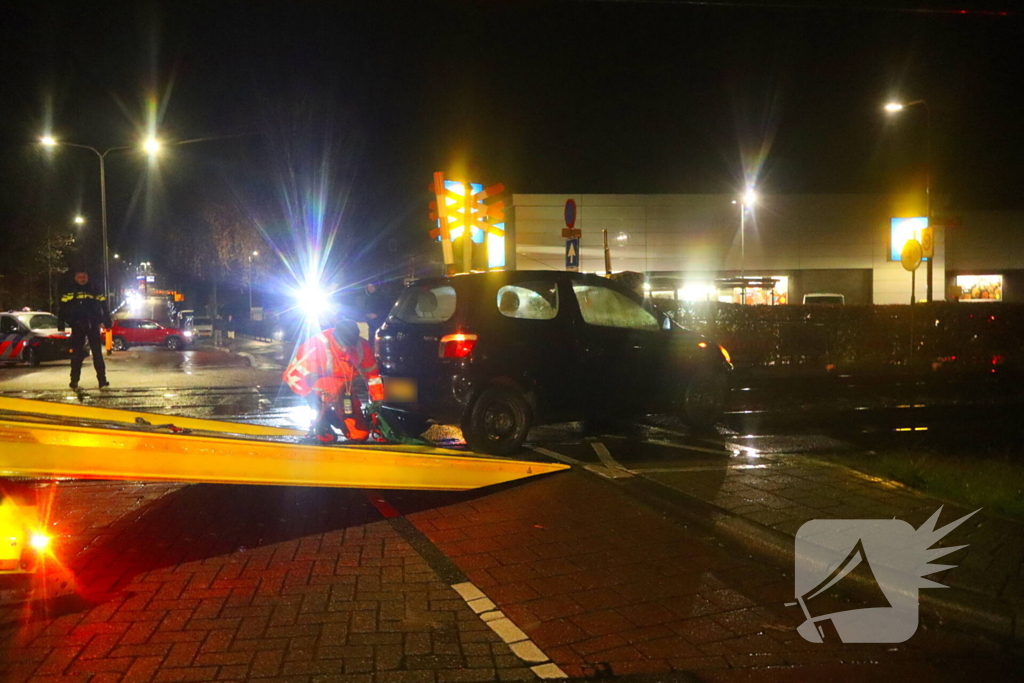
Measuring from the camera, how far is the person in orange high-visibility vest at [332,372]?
23.8 feet

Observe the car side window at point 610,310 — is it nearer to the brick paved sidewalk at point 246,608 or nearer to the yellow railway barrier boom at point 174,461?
the yellow railway barrier boom at point 174,461

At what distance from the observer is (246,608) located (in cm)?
418

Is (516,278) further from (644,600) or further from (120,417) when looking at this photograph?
(644,600)

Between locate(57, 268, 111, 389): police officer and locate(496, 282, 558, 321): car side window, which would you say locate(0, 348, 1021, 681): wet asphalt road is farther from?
locate(496, 282, 558, 321): car side window

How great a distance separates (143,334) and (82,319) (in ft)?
54.4

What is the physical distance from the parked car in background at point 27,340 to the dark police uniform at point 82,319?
6430 mm

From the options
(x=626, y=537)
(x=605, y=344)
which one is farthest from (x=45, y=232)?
(x=626, y=537)

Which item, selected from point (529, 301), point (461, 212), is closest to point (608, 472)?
point (529, 301)

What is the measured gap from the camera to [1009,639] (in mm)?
3822

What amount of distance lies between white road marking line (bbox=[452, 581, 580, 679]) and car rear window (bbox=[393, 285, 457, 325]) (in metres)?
3.67

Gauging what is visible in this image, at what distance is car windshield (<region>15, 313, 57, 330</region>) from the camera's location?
20.8 metres

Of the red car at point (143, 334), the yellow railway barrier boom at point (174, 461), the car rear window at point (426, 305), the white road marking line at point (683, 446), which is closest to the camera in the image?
the yellow railway barrier boom at point (174, 461)

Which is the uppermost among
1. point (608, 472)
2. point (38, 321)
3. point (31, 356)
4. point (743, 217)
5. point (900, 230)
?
point (743, 217)

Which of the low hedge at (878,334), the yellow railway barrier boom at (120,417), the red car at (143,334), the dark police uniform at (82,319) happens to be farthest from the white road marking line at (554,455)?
the red car at (143,334)
